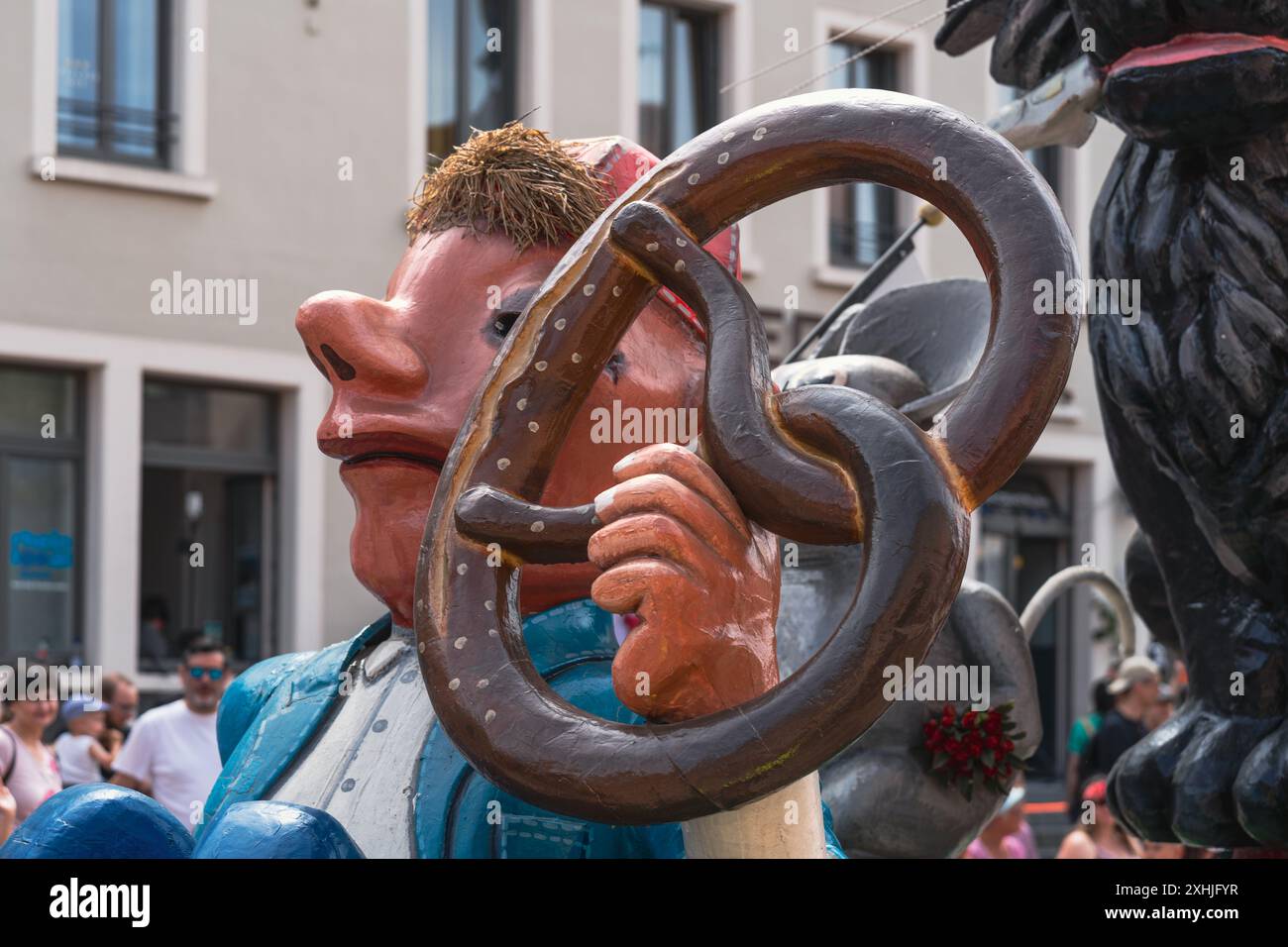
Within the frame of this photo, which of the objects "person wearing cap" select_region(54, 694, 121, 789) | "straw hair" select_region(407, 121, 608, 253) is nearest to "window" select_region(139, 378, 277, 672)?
"person wearing cap" select_region(54, 694, 121, 789)

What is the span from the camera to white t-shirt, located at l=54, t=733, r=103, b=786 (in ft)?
19.3

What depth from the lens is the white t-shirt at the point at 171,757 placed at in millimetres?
5332

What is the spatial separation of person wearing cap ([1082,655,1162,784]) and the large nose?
514 centimetres

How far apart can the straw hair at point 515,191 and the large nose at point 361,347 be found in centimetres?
17

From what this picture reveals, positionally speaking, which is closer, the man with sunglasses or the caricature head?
the caricature head

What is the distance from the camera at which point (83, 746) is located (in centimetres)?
601

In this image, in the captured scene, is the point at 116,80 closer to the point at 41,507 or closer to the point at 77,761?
the point at 41,507

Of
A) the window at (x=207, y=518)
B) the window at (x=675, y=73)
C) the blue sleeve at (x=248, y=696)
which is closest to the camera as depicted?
the blue sleeve at (x=248, y=696)

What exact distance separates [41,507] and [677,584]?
8275mm

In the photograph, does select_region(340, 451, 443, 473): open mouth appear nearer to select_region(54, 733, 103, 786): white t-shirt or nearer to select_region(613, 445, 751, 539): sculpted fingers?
select_region(613, 445, 751, 539): sculpted fingers

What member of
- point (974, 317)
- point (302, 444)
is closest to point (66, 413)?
point (302, 444)

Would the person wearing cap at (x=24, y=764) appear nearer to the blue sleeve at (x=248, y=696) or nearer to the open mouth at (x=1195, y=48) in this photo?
the blue sleeve at (x=248, y=696)

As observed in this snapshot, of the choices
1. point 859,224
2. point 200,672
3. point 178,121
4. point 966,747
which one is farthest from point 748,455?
point 859,224

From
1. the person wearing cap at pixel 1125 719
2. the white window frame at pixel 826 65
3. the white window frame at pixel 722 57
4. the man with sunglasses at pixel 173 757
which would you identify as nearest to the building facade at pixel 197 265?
the white window frame at pixel 722 57
